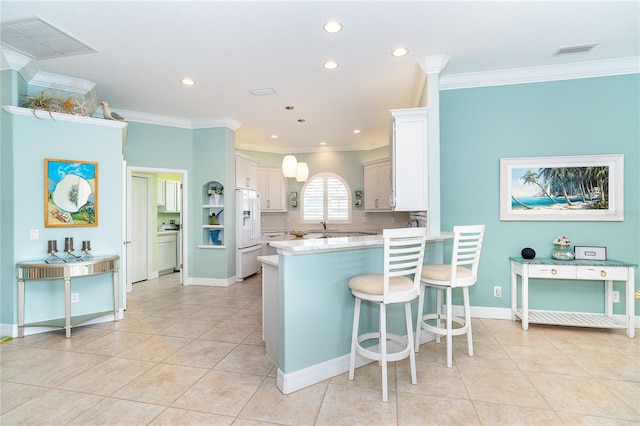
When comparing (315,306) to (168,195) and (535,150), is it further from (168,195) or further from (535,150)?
(168,195)

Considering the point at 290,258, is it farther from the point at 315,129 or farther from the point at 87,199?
the point at 315,129

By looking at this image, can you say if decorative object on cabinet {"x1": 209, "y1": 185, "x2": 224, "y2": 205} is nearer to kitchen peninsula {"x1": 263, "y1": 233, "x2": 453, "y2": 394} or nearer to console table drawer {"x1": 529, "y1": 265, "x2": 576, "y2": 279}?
kitchen peninsula {"x1": 263, "y1": 233, "x2": 453, "y2": 394}

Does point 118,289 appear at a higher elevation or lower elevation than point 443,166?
lower

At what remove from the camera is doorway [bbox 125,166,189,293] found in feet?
17.9

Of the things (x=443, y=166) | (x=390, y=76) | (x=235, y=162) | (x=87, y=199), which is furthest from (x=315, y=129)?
(x=87, y=199)

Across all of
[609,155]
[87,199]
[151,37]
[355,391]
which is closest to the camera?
[355,391]

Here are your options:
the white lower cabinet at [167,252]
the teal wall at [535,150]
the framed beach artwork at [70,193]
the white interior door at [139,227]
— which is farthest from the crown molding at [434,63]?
the white lower cabinet at [167,252]

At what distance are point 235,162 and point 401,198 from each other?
3.65m

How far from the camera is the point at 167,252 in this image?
6.93 metres

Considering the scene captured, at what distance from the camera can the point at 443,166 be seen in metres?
3.89

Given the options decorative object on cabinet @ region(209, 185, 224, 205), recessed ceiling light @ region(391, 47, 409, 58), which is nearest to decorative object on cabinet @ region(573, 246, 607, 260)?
recessed ceiling light @ region(391, 47, 409, 58)

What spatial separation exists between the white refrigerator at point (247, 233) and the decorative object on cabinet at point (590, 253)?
5.07 meters

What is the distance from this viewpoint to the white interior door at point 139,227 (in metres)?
5.90

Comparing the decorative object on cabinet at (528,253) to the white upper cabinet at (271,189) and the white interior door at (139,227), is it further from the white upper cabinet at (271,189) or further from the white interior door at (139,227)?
the white interior door at (139,227)
